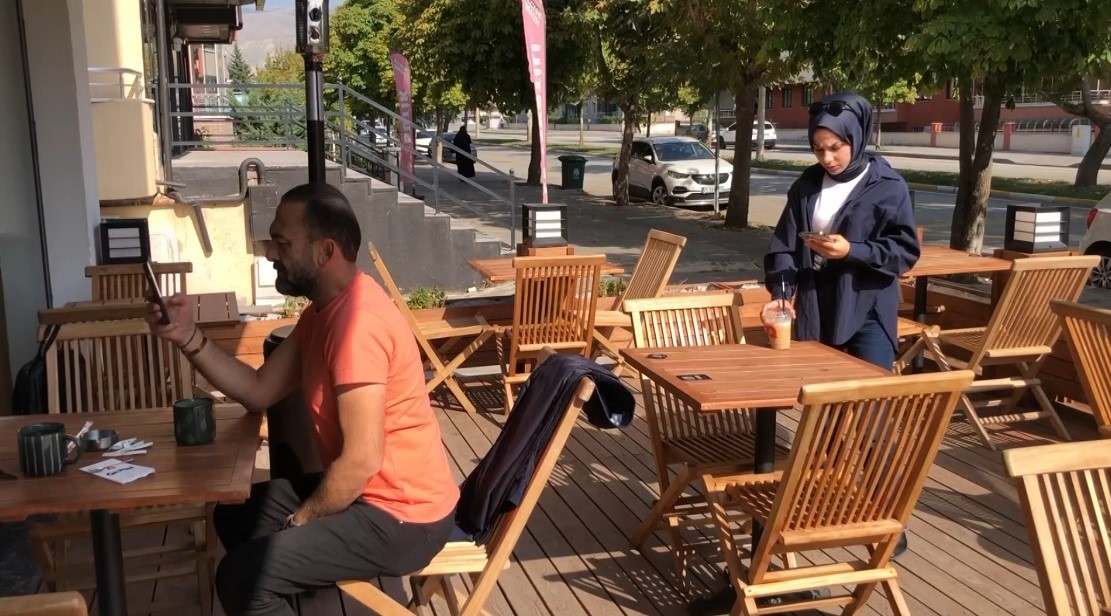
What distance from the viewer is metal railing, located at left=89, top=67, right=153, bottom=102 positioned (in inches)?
342

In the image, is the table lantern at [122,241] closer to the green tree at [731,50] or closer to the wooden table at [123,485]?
the wooden table at [123,485]

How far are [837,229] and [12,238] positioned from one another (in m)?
4.51

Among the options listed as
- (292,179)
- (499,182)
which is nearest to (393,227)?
(292,179)

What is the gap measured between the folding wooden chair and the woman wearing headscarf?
2171 mm

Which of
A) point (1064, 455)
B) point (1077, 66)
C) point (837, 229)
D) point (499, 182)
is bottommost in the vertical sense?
point (499, 182)

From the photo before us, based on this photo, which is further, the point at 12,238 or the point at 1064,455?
the point at 12,238

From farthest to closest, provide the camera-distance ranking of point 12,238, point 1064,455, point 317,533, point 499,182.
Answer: point 499,182 → point 12,238 → point 317,533 → point 1064,455

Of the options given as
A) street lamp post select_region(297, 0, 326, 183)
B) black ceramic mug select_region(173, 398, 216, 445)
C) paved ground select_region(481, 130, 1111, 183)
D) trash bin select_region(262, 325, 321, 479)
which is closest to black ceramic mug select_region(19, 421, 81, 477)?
black ceramic mug select_region(173, 398, 216, 445)

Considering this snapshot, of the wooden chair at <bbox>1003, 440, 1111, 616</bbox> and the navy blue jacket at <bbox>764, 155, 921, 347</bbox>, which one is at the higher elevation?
the navy blue jacket at <bbox>764, 155, 921, 347</bbox>

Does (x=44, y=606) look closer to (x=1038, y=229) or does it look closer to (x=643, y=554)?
(x=643, y=554)

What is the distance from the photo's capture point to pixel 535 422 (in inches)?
110

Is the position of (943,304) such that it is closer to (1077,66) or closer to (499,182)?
(1077,66)

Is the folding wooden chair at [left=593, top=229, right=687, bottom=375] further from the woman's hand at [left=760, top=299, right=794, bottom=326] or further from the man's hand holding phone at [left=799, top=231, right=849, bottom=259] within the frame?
the man's hand holding phone at [left=799, top=231, right=849, bottom=259]

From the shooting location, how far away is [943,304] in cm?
666
